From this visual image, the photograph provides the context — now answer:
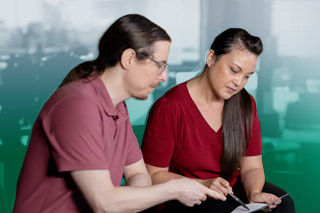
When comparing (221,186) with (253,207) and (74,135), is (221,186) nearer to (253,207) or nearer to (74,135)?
(253,207)

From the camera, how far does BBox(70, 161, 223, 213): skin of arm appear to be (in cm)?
122

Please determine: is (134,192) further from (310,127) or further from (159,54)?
(310,127)

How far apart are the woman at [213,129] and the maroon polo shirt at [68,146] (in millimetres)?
426

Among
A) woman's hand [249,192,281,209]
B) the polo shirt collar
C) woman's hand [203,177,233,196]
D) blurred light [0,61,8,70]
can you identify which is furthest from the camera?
blurred light [0,61,8,70]

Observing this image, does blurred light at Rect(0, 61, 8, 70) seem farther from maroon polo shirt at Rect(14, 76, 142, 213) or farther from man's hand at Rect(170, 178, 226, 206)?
man's hand at Rect(170, 178, 226, 206)

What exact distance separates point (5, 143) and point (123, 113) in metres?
1.60

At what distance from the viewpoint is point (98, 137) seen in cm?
126

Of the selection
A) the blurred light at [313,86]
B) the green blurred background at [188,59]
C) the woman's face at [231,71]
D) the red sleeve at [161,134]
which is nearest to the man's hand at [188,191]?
the red sleeve at [161,134]

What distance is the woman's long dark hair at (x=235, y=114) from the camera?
1.86 meters

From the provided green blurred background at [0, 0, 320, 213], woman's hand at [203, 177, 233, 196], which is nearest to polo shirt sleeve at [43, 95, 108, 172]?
woman's hand at [203, 177, 233, 196]

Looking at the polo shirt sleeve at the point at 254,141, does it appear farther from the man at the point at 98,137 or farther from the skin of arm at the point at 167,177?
the man at the point at 98,137

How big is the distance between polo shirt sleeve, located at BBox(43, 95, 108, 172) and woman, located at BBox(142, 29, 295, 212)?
616mm

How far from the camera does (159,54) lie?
1.40m

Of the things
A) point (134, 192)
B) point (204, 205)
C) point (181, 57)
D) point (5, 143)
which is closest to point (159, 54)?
point (134, 192)
